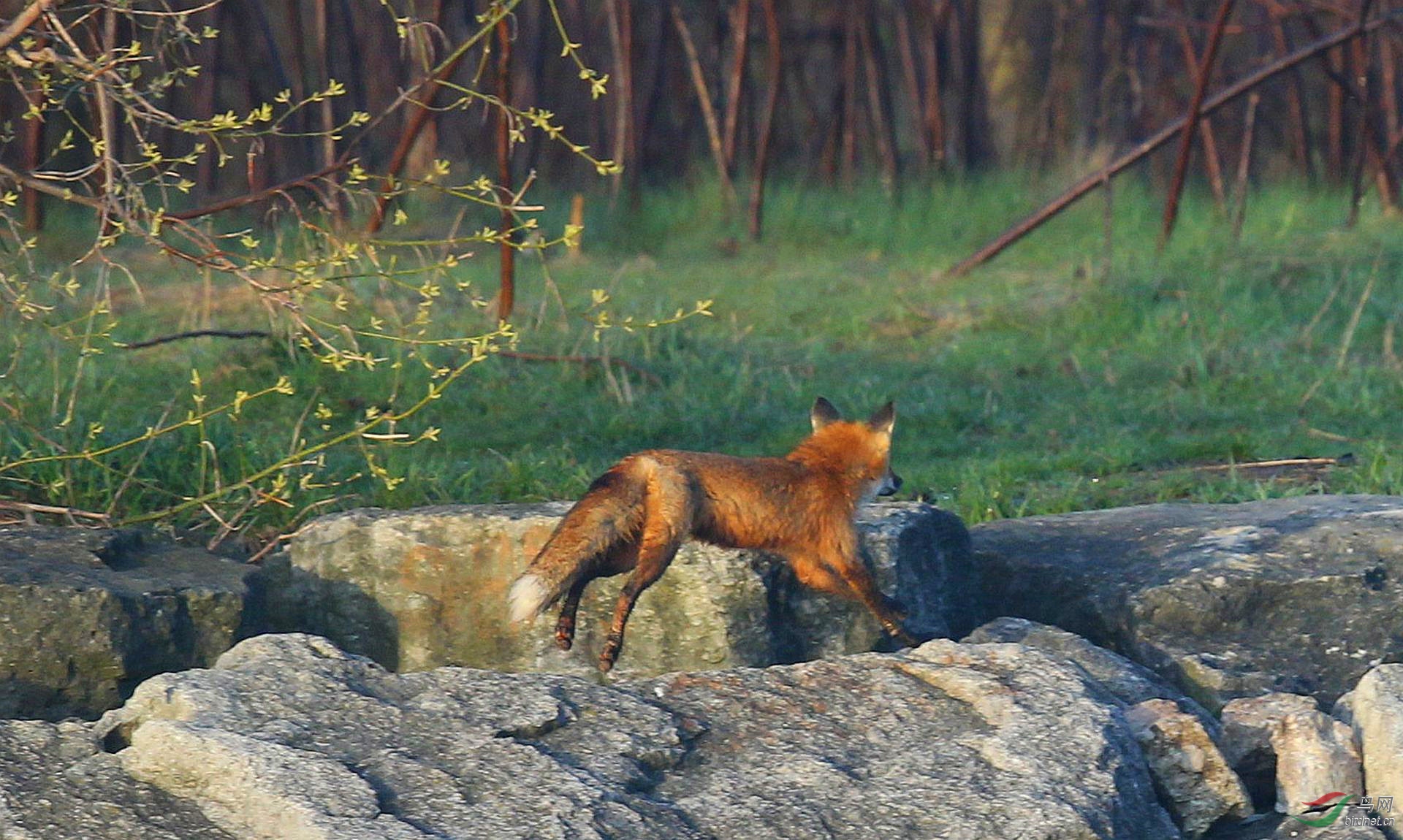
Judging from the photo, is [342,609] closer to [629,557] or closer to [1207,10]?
[629,557]

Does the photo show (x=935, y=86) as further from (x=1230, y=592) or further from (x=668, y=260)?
(x=1230, y=592)

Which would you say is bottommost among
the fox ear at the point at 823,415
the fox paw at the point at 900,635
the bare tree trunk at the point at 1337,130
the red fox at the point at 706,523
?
the fox paw at the point at 900,635

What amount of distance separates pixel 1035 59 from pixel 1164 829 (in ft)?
41.6

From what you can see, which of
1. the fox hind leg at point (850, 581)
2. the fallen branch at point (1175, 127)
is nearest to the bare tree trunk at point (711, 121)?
the fallen branch at point (1175, 127)

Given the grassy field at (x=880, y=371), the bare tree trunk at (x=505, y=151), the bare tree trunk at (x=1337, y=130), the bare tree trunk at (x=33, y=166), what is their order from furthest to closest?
the bare tree trunk at (x=1337, y=130) → the bare tree trunk at (x=33, y=166) → the bare tree trunk at (x=505, y=151) → the grassy field at (x=880, y=371)

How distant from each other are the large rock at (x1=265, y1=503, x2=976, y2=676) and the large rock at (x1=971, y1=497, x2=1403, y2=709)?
0.38 m

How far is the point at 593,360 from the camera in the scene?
724cm

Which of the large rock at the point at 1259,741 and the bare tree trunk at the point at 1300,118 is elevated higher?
the bare tree trunk at the point at 1300,118

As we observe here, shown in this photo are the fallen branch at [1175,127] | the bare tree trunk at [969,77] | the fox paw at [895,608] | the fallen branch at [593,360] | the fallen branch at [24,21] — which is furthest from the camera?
the bare tree trunk at [969,77]

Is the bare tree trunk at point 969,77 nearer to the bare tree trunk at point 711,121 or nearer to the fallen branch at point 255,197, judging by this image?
the bare tree trunk at point 711,121

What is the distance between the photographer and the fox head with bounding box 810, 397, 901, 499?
15.5 feet

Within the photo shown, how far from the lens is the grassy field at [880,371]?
589cm

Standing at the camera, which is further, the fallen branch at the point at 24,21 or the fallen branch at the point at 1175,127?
the fallen branch at the point at 1175,127

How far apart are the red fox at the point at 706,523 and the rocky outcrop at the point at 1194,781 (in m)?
0.83
